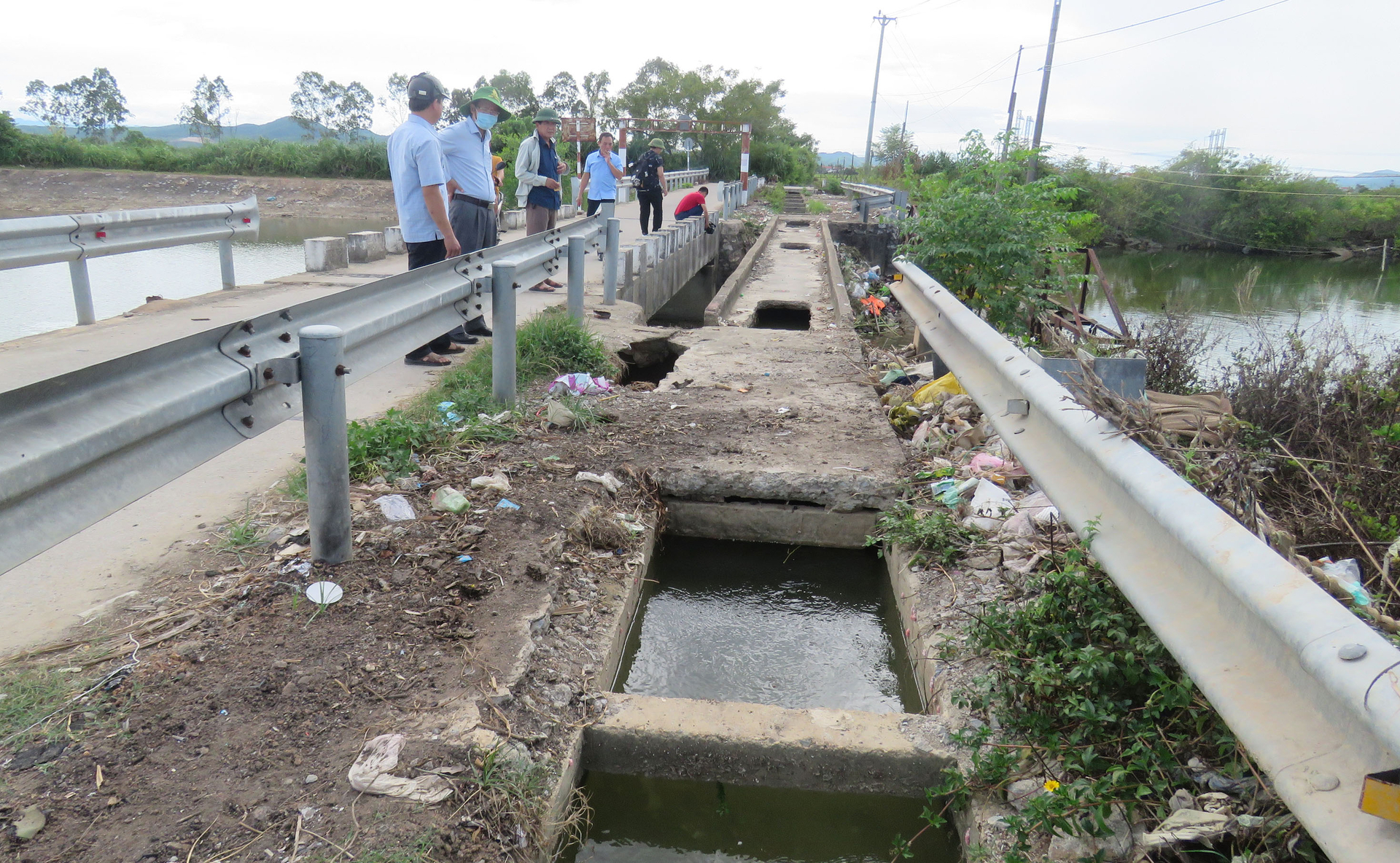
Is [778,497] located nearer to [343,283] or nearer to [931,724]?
[931,724]

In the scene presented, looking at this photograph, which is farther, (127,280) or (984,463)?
(127,280)

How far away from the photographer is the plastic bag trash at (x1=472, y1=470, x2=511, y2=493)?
12.2ft

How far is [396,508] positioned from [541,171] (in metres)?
6.05

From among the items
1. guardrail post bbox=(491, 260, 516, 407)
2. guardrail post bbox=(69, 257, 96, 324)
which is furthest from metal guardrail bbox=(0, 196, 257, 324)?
guardrail post bbox=(491, 260, 516, 407)

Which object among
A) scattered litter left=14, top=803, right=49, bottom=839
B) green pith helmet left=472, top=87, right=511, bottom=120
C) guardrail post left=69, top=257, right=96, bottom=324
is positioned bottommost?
scattered litter left=14, top=803, right=49, bottom=839

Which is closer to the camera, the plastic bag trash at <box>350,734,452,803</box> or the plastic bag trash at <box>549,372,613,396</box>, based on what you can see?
the plastic bag trash at <box>350,734,452,803</box>

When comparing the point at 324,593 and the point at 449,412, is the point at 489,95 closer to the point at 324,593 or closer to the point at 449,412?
the point at 449,412

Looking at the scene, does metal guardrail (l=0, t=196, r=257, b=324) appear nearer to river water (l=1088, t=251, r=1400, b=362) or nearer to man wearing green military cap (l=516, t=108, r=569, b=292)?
man wearing green military cap (l=516, t=108, r=569, b=292)

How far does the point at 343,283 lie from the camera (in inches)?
359

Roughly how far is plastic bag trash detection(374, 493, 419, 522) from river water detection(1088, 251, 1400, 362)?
614cm

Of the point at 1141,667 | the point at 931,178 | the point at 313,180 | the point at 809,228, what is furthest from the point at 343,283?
the point at 313,180

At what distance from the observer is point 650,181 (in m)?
14.0

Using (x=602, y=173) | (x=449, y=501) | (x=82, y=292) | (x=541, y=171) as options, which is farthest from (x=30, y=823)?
(x=602, y=173)

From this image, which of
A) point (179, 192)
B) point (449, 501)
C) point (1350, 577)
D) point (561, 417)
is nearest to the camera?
point (1350, 577)
